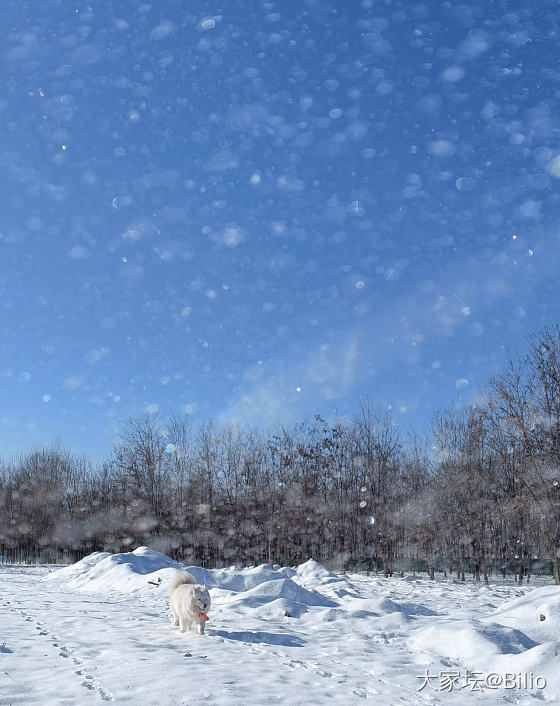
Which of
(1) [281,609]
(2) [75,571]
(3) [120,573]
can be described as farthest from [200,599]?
(2) [75,571]

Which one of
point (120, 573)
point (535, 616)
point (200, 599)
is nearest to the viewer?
point (200, 599)

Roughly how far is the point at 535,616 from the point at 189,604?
5797 millimetres

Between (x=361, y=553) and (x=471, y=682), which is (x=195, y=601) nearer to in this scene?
(x=471, y=682)

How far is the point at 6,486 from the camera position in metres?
59.5

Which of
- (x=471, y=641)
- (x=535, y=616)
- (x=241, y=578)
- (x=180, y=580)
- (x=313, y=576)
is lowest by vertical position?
(x=313, y=576)

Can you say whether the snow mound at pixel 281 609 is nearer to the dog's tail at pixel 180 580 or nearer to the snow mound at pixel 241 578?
the dog's tail at pixel 180 580

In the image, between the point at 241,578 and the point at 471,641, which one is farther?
the point at 241,578

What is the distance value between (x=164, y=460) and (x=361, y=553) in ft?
56.3

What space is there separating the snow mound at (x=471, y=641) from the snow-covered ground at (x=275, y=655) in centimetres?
2

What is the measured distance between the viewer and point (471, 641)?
7.50m

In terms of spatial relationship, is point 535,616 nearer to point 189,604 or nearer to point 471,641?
point 471,641

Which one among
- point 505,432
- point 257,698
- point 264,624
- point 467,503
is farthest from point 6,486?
point 257,698

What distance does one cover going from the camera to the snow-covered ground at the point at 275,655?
537 centimetres

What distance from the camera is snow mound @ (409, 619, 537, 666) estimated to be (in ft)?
23.7
